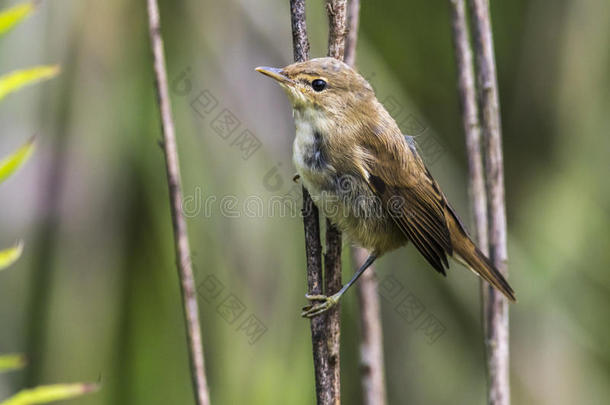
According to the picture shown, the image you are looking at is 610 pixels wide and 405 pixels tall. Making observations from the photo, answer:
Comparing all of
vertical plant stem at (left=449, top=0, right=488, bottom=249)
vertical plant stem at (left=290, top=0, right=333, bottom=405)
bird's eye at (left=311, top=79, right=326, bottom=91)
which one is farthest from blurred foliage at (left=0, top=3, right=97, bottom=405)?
vertical plant stem at (left=449, top=0, right=488, bottom=249)

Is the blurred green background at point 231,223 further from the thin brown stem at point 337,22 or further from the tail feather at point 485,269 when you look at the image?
the thin brown stem at point 337,22

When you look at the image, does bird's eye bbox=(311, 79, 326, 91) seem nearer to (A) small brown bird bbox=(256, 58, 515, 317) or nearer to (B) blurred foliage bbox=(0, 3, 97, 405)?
(A) small brown bird bbox=(256, 58, 515, 317)

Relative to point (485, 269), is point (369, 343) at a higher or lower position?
lower

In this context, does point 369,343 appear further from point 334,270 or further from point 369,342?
point 334,270

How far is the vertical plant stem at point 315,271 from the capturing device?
69.5 inches

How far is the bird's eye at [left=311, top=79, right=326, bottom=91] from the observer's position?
2.38m

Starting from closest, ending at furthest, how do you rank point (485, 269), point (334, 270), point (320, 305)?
1. point (334, 270)
2. point (320, 305)
3. point (485, 269)

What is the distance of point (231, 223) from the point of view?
285cm

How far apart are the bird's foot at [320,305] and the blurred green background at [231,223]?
57 centimetres

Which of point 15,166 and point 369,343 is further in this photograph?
point 369,343

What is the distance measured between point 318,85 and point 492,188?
731 millimetres

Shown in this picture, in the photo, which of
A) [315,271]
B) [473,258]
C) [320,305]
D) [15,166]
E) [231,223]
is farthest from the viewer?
[231,223]

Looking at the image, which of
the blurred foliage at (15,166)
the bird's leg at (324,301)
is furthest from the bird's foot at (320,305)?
the blurred foliage at (15,166)

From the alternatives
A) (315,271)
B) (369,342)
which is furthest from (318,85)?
(369,342)
